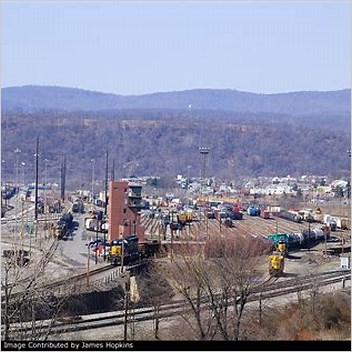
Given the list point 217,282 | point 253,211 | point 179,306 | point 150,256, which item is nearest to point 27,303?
point 179,306

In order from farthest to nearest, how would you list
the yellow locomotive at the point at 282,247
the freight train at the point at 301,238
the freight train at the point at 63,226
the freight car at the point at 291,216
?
the freight car at the point at 291,216, the freight train at the point at 63,226, the freight train at the point at 301,238, the yellow locomotive at the point at 282,247

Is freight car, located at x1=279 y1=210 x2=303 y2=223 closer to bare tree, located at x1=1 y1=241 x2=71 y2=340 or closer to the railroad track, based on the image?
the railroad track

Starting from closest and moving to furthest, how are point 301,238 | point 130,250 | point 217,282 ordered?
1. point 217,282
2. point 130,250
3. point 301,238

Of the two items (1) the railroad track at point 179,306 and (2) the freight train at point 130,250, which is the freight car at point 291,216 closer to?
(2) the freight train at point 130,250

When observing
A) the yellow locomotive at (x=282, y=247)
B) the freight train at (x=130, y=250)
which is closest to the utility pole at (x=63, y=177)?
the freight train at (x=130, y=250)

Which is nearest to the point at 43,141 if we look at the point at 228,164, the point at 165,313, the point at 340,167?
the point at 228,164

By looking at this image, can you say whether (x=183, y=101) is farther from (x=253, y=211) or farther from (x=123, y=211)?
(x=123, y=211)
